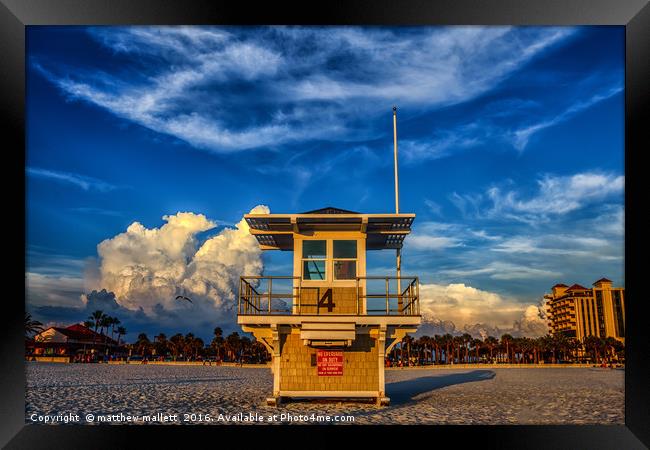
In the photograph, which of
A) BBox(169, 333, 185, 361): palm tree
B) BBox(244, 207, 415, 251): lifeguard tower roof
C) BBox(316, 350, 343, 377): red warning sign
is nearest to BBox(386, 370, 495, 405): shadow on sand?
BBox(316, 350, 343, 377): red warning sign

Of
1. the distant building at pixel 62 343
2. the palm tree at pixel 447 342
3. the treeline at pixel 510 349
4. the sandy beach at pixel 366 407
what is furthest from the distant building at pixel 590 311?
the sandy beach at pixel 366 407

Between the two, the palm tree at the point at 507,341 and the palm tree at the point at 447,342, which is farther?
the palm tree at the point at 507,341

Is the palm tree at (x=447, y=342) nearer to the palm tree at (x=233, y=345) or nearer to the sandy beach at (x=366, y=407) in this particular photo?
the palm tree at (x=233, y=345)

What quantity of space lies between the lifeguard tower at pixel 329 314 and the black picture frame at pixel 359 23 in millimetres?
5208

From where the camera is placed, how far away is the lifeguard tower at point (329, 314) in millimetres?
15906

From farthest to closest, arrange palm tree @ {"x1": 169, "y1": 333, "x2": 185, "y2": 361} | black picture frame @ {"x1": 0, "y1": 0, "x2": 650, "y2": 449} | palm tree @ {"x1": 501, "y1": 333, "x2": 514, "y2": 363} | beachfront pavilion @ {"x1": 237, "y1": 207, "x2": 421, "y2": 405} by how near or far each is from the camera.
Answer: palm tree @ {"x1": 169, "y1": 333, "x2": 185, "y2": 361} < palm tree @ {"x1": 501, "y1": 333, "x2": 514, "y2": 363} < beachfront pavilion @ {"x1": 237, "y1": 207, "x2": 421, "y2": 405} < black picture frame @ {"x1": 0, "y1": 0, "x2": 650, "y2": 449}

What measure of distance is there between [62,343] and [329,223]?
2645 inches

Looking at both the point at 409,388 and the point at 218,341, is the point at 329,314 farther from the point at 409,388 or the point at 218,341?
the point at 218,341

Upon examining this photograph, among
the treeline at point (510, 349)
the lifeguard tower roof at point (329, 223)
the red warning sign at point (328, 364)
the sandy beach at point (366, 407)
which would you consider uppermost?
the lifeguard tower roof at point (329, 223)

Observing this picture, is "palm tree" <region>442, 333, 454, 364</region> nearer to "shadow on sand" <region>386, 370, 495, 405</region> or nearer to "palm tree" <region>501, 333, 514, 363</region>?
"palm tree" <region>501, 333, 514, 363</region>

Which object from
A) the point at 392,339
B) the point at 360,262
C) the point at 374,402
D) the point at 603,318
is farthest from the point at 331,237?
the point at 603,318

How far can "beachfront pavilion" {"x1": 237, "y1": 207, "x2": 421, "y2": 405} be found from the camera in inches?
626

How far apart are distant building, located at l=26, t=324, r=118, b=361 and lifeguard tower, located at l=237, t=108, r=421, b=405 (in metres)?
57.7

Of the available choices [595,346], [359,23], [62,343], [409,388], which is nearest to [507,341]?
[595,346]
